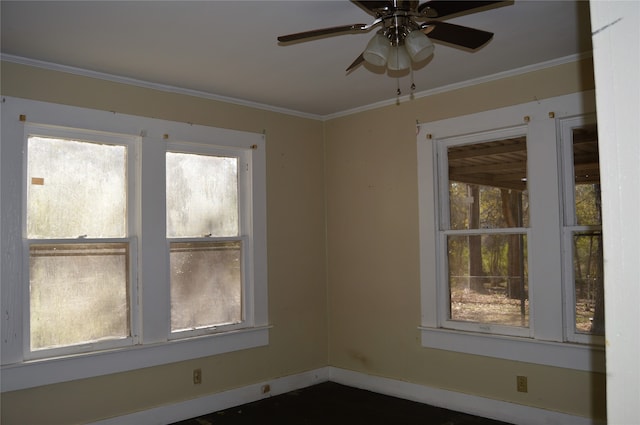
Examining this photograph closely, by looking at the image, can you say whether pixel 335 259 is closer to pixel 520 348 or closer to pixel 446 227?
pixel 446 227

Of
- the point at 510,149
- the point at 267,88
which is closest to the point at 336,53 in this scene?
the point at 267,88

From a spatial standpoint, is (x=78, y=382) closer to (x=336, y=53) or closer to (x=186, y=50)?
(x=186, y=50)

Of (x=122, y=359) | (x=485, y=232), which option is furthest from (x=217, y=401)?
(x=485, y=232)

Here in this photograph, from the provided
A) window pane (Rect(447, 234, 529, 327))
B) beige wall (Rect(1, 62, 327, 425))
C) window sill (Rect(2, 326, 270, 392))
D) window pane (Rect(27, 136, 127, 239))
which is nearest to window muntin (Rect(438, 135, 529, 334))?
window pane (Rect(447, 234, 529, 327))

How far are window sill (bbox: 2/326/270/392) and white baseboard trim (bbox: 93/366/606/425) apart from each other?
347 millimetres

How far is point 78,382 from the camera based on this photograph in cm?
366

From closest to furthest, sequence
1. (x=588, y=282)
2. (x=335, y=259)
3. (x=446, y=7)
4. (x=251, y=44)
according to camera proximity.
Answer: (x=446, y=7), (x=251, y=44), (x=588, y=282), (x=335, y=259)

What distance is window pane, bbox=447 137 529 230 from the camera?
13.4 ft

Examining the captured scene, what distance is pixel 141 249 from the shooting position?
4012 millimetres

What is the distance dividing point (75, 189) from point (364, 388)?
9.71ft

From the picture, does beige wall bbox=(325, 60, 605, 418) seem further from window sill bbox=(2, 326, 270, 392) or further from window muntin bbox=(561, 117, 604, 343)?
window sill bbox=(2, 326, 270, 392)

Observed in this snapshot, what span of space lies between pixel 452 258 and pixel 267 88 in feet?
6.70

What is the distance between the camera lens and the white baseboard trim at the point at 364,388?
382 centimetres

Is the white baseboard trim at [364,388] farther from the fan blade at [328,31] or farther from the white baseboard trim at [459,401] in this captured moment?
the fan blade at [328,31]
